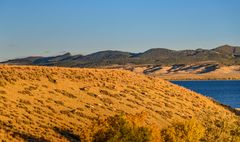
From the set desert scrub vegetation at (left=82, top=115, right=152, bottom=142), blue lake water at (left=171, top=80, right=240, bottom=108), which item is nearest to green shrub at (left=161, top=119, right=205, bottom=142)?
desert scrub vegetation at (left=82, top=115, right=152, bottom=142)

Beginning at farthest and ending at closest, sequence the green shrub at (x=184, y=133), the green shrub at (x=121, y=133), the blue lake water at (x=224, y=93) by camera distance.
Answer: the blue lake water at (x=224, y=93), the green shrub at (x=184, y=133), the green shrub at (x=121, y=133)

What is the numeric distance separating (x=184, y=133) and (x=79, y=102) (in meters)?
10.8

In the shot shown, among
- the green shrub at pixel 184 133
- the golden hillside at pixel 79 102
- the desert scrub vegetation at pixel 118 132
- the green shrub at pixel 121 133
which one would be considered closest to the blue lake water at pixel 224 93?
the golden hillside at pixel 79 102

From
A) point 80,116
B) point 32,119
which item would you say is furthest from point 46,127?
point 80,116

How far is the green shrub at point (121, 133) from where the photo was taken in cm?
3048

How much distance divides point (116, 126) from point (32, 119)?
252 inches

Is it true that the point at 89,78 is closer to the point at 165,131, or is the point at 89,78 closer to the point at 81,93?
the point at 81,93

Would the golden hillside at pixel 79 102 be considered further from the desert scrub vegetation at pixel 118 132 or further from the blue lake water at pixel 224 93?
the blue lake water at pixel 224 93

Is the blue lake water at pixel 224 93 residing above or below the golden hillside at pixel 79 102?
below

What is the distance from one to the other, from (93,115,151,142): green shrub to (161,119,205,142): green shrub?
2.58 m

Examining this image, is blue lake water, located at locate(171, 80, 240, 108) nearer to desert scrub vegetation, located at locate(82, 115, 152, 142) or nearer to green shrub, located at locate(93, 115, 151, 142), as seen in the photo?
desert scrub vegetation, located at locate(82, 115, 152, 142)

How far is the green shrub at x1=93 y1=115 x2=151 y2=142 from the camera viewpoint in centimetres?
3048

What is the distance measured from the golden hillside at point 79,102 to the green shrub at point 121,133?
2.86m

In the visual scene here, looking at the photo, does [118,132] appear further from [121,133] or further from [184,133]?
[184,133]
